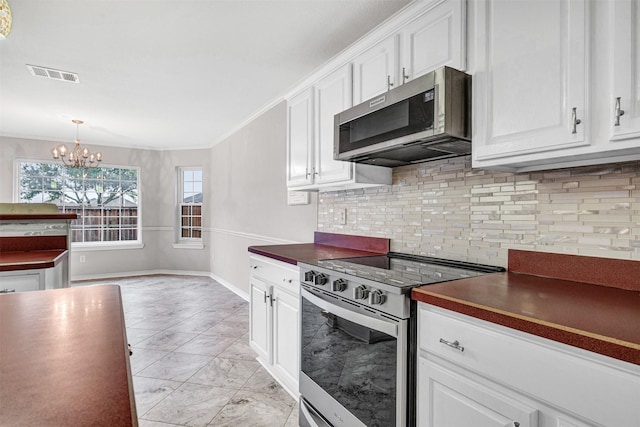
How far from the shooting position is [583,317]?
100cm

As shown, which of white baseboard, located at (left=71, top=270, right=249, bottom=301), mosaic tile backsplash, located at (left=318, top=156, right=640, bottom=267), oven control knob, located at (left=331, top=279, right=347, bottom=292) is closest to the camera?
mosaic tile backsplash, located at (left=318, top=156, right=640, bottom=267)

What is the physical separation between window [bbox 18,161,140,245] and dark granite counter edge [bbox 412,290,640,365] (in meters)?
6.32

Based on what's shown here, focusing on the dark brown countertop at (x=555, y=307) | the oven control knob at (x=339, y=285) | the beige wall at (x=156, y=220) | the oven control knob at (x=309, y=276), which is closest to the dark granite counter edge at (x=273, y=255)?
the oven control knob at (x=309, y=276)

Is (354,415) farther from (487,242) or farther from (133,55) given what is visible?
(133,55)

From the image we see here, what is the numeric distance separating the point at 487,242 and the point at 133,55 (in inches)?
115

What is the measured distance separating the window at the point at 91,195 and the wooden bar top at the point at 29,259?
3.83 m

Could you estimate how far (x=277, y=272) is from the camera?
244 cm

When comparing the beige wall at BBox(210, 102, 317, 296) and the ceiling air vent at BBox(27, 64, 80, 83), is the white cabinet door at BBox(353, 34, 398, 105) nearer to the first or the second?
the beige wall at BBox(210, 102, 317, 296)

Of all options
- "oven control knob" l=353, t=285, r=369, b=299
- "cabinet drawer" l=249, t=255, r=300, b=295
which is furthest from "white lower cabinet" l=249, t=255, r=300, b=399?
"oven control knob" l=353, t=285, r=369, b=299

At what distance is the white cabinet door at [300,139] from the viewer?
2.66 metres

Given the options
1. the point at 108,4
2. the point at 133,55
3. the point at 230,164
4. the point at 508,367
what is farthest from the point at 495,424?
the point at 230,164

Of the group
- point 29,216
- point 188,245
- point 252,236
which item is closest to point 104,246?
point 188,245

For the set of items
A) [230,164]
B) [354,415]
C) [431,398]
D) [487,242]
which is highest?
[230,164]

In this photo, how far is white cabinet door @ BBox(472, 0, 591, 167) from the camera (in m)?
1.19
